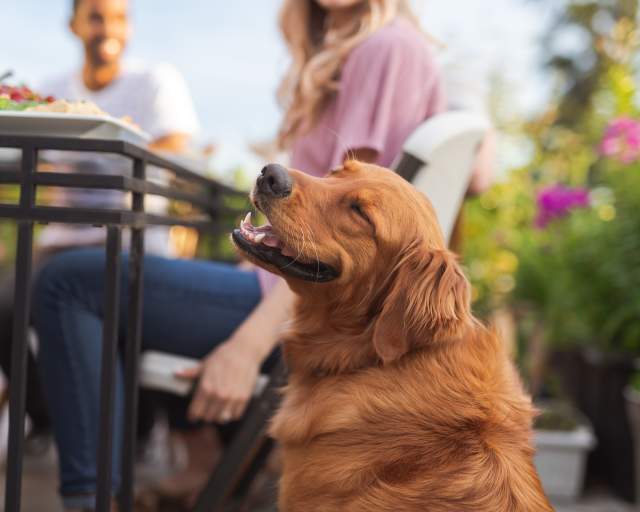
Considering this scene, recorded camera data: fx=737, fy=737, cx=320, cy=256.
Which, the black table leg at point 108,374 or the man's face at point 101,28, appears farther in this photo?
the man's face at point 101,28

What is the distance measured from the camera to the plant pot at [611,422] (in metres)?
3.44

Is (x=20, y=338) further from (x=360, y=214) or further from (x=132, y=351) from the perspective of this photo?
(x=360, y=214)

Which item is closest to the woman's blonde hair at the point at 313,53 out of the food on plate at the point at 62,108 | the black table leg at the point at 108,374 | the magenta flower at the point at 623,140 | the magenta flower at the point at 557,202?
the food on plate at the point at 62,108

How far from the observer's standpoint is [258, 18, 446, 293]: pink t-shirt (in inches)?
83.2

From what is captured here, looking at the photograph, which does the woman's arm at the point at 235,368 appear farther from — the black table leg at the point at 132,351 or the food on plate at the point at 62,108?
the food on plate at the point at 62,108

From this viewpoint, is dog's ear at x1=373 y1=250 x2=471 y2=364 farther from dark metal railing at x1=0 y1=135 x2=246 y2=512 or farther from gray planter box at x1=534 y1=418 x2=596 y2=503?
gray planter box at x1=534 y1=418 x2=596 y2=503

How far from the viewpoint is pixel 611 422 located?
3572 millimetres

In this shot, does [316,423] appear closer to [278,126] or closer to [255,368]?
[255,368]

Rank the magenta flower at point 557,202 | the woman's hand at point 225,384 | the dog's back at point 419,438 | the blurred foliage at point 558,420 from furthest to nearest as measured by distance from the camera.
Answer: the magenta flower at point 557,202, the blurred foliage at point 558,420, the woman's hand at point 225,384, the dog's back at point 419,438

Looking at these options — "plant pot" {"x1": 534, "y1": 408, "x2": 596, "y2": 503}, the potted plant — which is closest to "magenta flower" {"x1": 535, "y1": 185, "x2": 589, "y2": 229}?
the potted plant

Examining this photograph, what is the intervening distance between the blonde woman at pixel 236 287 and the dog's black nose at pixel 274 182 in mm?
399

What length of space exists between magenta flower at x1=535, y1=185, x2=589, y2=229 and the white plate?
290 centimetres

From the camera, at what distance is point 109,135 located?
1718 millimetres

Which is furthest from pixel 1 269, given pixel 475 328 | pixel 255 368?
pixel 475 328
